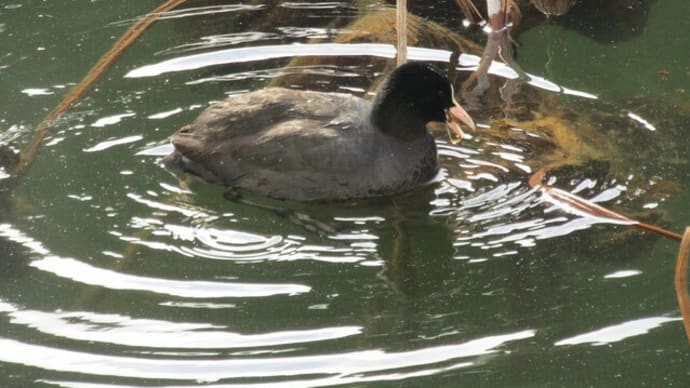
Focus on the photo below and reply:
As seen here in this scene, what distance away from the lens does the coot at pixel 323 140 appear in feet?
21.0

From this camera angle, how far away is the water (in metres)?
5.05

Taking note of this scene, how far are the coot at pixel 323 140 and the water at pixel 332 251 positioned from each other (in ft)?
0.34

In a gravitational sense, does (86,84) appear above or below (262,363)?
above

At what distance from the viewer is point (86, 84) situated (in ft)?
24.4

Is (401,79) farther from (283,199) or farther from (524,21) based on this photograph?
(524,21)

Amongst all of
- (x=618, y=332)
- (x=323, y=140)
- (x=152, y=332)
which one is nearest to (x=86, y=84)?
(x=323, y=140)

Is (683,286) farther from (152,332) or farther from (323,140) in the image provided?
(323,140)

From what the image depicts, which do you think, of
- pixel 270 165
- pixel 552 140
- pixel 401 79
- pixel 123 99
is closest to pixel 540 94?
pixel 552 140

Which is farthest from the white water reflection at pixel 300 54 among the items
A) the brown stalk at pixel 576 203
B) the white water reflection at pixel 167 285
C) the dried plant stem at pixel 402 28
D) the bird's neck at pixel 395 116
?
Result: the white water reflection at pixel 167 285

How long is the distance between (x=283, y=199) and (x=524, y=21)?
108 inches

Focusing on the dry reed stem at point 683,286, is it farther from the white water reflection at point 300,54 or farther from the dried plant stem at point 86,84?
the dried plant stem at point 86,84

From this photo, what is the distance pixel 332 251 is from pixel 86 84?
2231 millimetres

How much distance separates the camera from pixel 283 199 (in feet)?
21.0

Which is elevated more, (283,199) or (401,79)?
(401,79)
